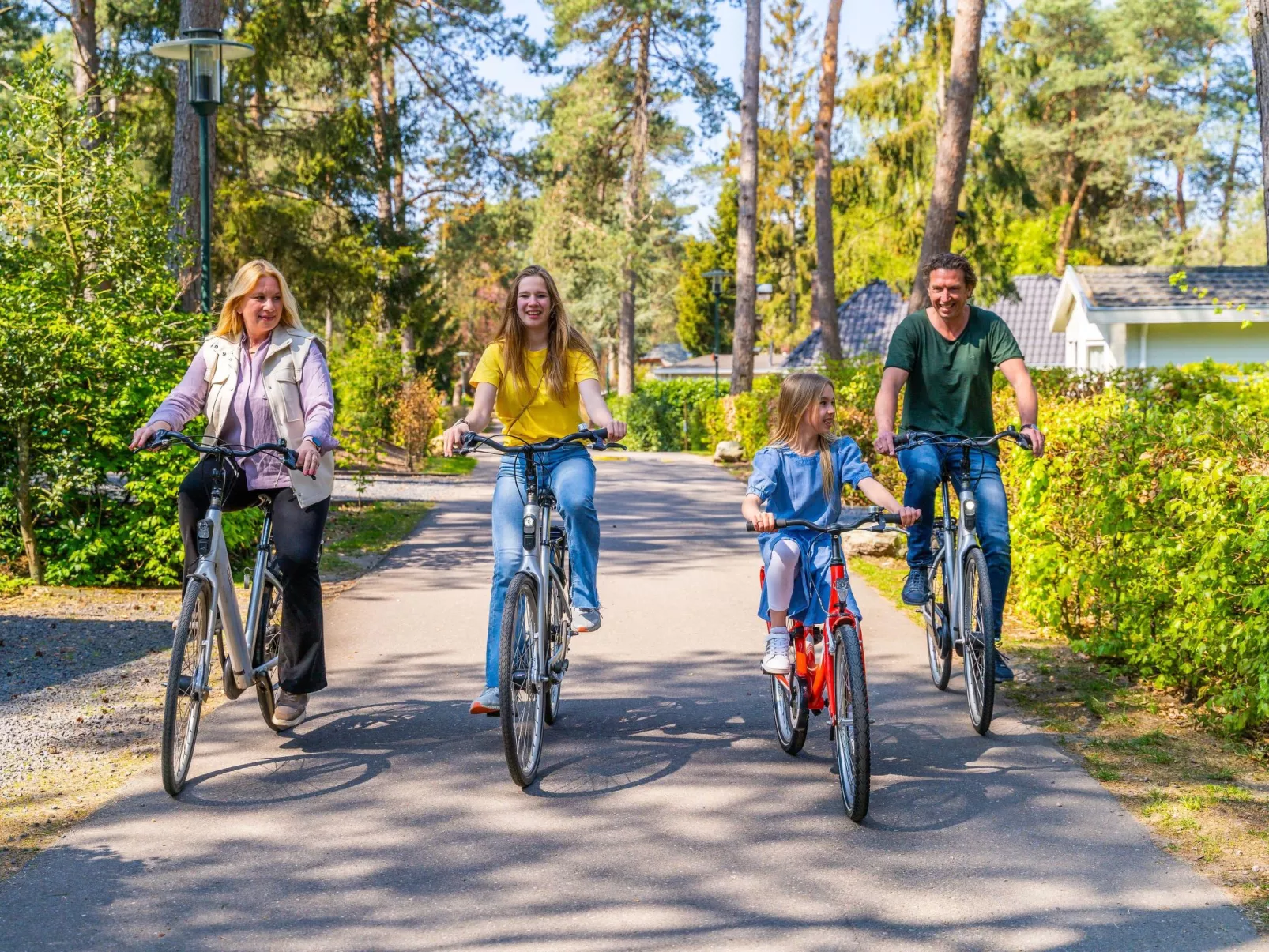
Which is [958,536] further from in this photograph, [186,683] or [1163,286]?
[1163,286]

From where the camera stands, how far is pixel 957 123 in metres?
15.2

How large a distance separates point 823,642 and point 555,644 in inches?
44.5

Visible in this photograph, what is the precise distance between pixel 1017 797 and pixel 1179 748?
1.02m

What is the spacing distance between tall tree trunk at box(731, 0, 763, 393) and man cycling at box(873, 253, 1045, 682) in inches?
831

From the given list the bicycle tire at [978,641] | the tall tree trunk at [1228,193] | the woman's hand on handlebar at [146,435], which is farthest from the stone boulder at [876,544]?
the tall tree trunk at [1228,193]

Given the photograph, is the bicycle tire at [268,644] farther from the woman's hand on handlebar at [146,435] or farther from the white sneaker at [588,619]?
the white sneaker at [588,619]

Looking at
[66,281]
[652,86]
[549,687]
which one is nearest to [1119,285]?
[652,86]

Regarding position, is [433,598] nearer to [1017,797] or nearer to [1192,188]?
[1017,797]

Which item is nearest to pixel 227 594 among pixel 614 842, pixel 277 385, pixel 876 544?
pixel 277 385

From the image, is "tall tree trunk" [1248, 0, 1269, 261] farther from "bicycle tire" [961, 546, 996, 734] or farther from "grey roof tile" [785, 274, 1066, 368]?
"grey roof tile" [785, 274, 1066, 368]

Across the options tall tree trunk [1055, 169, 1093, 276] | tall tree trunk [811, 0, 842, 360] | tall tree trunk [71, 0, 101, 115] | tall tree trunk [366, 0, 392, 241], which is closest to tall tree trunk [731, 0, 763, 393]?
tall tree trunk [811, 0, 842, 360]

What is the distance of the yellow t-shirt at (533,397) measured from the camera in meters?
5.71

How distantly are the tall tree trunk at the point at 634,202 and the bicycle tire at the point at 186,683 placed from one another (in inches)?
1398

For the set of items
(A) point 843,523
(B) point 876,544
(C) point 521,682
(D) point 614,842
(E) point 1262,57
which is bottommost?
(D) point 614,842
